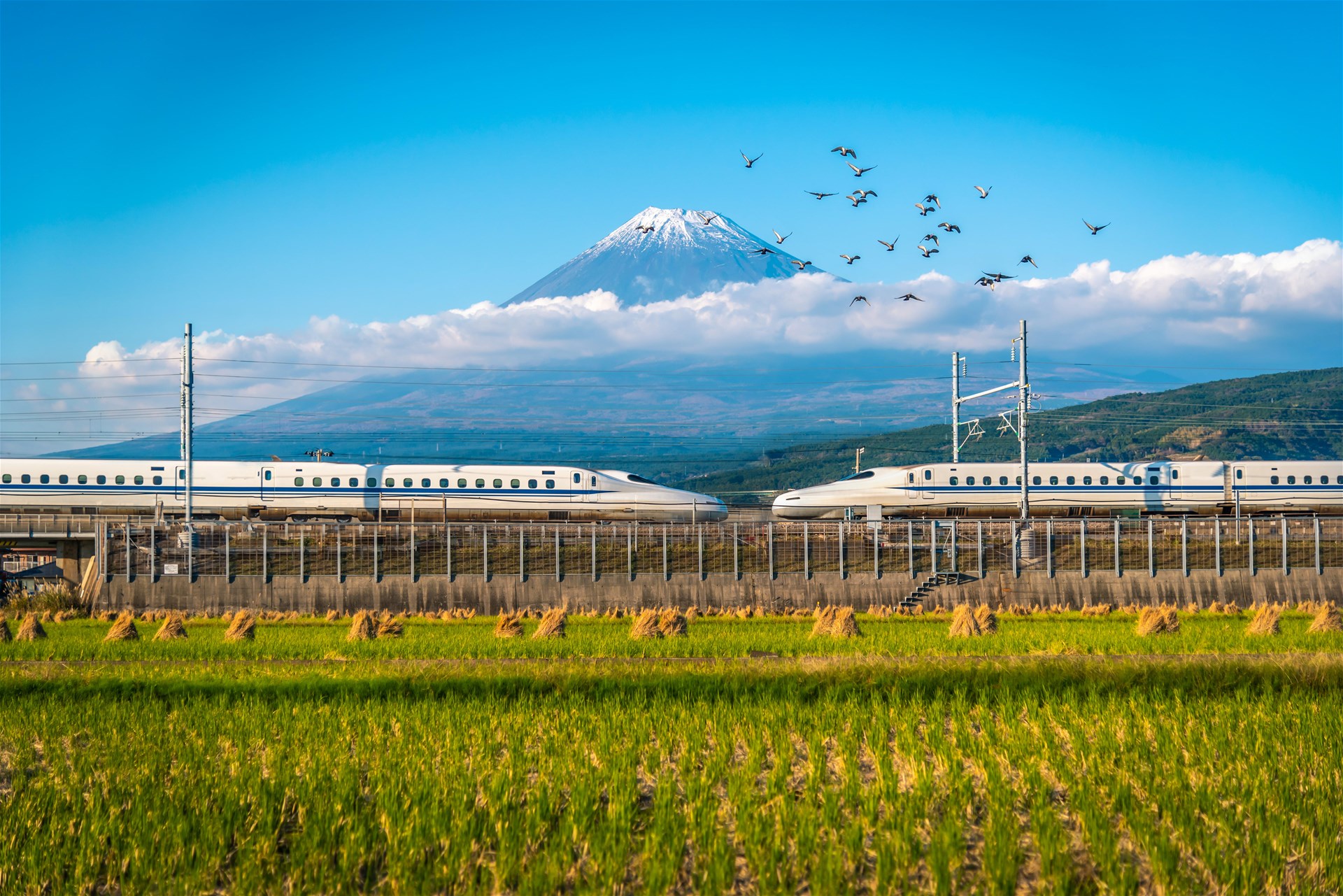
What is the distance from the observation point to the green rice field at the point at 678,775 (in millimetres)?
10758

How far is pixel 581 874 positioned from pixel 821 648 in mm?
15686

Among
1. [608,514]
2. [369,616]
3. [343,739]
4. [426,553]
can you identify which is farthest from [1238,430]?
[343,739]

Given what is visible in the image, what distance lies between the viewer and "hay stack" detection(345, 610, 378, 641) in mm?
30219

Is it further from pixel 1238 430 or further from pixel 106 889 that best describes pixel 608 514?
pixel 1238 430

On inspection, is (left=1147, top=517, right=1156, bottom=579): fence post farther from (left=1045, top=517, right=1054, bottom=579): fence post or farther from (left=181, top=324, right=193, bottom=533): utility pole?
(left=181, top=324, right=193, bottom=533): utility pole

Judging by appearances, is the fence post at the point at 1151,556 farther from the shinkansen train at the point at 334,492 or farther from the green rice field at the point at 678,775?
the green rice field at the point at 678,775

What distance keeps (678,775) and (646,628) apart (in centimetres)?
1595

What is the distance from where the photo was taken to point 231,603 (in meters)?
46.1

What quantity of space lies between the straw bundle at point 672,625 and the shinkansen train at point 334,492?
30.1m

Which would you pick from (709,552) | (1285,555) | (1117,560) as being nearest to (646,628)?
(709,552)

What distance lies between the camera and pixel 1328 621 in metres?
31.5

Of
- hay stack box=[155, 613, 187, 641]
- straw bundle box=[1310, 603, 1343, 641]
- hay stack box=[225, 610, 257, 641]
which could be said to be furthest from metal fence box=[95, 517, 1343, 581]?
straw bundle box=[1310, 603, 1343, 641]

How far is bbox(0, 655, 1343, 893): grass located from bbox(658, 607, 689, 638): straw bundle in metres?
9.31

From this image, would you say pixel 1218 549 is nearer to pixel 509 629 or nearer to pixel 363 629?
pixel 509 629
